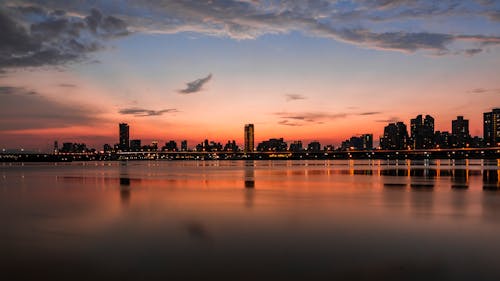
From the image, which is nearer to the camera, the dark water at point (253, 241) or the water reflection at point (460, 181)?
the dark water at point (253, 241)

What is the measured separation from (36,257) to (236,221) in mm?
9464

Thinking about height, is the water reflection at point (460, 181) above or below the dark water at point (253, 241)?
below

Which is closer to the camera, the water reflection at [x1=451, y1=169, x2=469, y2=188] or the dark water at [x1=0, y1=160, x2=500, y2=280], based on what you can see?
the dark water at [x1=0, y1=160, x2=500, y2=280]

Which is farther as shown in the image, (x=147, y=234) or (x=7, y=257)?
(x=147, y=234)

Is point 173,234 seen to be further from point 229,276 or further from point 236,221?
point 229,276

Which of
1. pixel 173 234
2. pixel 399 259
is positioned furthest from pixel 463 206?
pixel 173 234

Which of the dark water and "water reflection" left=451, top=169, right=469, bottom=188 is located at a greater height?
the dark water

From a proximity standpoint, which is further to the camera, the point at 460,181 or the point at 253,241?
the point at 460,181

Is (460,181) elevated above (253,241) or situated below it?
below

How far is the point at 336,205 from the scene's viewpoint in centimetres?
2844

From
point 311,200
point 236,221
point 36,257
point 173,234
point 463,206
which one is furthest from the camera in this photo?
point 311,200

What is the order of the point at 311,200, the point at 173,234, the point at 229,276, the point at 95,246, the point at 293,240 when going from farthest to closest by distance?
1. the point at 311,200
2. the point at 173,234
3. the point at 293,240
4. the point at 95,246
5. the point at 229,276

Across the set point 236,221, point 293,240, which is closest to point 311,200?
point 236,221

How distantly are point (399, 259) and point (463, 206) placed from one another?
15741 mm
